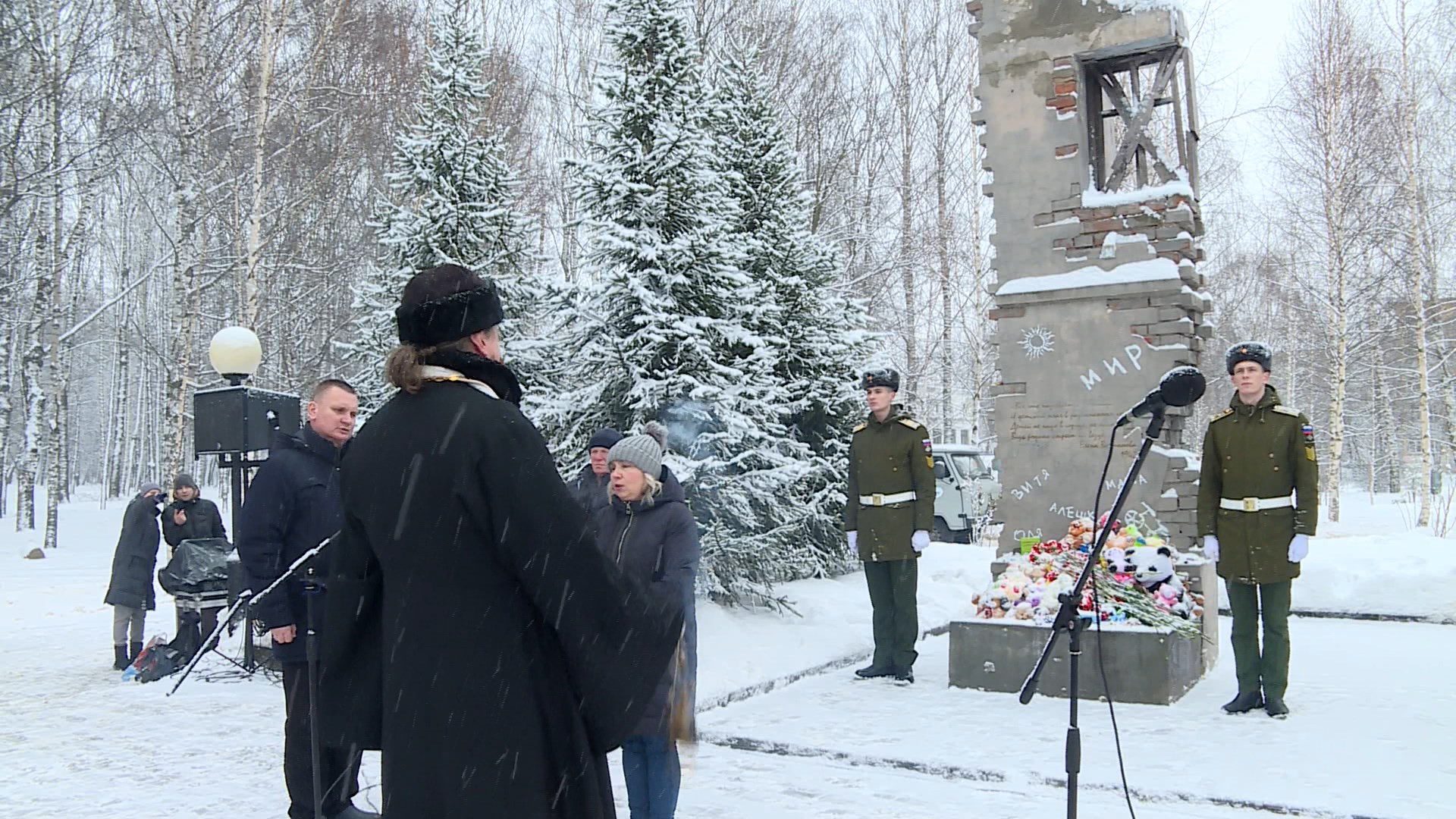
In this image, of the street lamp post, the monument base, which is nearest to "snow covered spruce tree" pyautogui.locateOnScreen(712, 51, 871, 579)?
the monument base

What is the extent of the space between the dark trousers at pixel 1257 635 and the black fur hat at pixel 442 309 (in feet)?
18.0

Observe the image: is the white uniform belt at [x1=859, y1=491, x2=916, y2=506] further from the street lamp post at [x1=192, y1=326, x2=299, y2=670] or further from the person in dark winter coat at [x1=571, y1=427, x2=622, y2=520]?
the street lamp post at [x1=192, y1=326, x2=299, y2=670]

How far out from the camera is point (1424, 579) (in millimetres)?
10391

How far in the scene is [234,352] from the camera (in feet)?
31.3

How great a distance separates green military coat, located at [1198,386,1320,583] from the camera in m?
6.32

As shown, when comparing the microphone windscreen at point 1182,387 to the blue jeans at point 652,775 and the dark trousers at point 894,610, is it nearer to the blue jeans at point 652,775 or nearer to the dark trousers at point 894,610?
the blue jeans at point 652,775

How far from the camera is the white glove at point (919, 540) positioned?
7523mm

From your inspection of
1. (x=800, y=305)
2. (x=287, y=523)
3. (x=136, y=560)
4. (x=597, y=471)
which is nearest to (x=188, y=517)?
(x=136, y=560)

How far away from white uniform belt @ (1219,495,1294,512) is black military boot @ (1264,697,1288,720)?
1.10m

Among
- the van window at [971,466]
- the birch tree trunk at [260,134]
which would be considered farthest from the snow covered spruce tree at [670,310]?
the van window at [971,466]

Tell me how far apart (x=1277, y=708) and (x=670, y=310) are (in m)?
5.53

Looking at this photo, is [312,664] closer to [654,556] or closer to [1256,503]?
[654,556]

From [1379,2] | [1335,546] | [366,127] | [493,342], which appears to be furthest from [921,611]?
[1379,2]

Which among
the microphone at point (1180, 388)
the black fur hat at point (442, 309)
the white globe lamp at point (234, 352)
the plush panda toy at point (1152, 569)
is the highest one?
the white globe lamp at point (234, 352)
